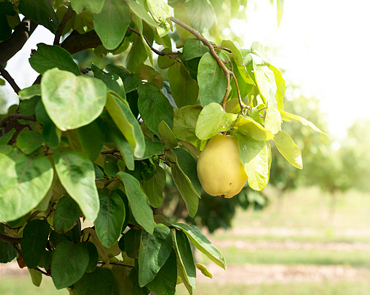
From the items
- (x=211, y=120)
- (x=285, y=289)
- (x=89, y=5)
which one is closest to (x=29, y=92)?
(x=89, y=5)

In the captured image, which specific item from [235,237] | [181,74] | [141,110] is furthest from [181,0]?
[235,237]

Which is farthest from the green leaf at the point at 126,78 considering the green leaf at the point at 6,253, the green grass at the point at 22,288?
the green grass at the point at 22,288

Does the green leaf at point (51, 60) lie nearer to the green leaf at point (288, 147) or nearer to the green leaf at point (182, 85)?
the green leaf at point (182, 85)

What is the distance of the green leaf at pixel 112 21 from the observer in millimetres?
680

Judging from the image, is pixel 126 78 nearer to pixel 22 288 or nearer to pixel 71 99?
pixel 71 99

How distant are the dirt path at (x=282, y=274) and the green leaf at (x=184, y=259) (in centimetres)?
674

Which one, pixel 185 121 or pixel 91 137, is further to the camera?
Result: pixel 185 121

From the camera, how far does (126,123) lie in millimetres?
538

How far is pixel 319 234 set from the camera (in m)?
14.1

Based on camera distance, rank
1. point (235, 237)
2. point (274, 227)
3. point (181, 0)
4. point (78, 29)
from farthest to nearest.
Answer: point (274, 227)
point (235, 237)
point (78, 29)
point (181, 0)

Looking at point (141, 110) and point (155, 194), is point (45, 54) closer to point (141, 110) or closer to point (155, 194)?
point (141, 110)

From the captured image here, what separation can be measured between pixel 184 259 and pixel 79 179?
1.11ft

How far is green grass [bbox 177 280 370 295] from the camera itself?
654 cm

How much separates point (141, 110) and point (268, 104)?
0.25 m
